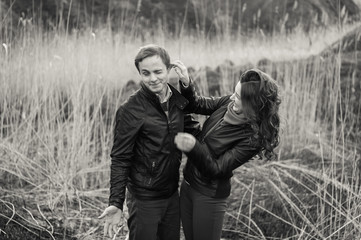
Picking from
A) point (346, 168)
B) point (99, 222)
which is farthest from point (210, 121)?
point (346, 168)

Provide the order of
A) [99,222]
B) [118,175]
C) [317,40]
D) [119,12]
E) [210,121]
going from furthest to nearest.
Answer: [119,12] < [317,40] < [99,222] < [210,121] < [118,175]

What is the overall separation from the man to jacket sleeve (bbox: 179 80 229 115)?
0.05 meters

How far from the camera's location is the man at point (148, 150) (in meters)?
2.08

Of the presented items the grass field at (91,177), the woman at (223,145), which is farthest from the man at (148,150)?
the grass field at (91,177)

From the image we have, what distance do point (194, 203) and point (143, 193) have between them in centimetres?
25

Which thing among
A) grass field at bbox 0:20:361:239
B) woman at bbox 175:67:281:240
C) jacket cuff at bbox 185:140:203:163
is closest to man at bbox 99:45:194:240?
woman at bbox 175:67:281:240

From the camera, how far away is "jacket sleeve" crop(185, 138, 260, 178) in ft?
6.31

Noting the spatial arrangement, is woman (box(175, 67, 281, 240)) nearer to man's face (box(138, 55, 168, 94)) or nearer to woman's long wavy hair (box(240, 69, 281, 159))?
woman's long wavy hair (box(240, 69, 281, 159))

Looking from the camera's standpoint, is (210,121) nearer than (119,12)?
Yes

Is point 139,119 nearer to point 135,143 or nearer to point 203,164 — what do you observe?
point 135,143

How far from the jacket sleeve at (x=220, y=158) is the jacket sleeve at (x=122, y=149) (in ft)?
0.94

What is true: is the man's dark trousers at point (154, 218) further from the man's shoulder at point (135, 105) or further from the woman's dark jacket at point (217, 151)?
the man's shoulder at point (135, 105)

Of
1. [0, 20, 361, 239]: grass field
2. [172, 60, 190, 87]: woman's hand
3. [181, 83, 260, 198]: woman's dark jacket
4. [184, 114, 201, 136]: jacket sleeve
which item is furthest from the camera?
[0, 20, 361, 239]: grass field

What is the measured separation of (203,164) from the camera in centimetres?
195
